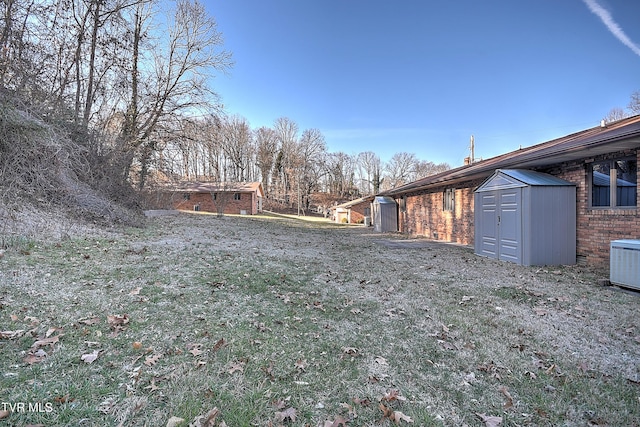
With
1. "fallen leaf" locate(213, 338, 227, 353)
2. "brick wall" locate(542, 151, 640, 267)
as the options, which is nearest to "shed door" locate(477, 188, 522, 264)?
"brick wall" locate(542, 151, 640, 267)

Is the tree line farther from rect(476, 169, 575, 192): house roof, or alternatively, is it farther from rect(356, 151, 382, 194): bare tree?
rect(356, 151, 382, 194): bare tree

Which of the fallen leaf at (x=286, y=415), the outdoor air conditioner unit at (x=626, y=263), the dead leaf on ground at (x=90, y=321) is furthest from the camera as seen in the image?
the outdoor air conditioner unit at (x=626, y=263)

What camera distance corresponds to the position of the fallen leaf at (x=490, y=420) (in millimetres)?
2053

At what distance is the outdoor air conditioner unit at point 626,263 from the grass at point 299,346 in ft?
0.97

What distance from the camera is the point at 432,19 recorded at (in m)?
12.7

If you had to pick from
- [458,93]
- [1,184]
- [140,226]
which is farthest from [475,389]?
[458,93]

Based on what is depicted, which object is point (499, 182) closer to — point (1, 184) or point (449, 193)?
point (449, 193)

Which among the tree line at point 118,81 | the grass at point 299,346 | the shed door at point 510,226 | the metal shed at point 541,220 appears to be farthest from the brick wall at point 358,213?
the grass at point 299,346

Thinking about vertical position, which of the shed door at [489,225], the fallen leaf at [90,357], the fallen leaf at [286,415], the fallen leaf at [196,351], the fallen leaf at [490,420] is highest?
the shed door at [489,225]

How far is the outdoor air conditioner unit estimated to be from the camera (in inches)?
195

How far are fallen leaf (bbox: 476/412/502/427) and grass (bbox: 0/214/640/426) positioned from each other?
0.04 meters

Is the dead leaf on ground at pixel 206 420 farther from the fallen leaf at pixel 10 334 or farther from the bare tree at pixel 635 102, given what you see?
the bare tree at pixel 635 102

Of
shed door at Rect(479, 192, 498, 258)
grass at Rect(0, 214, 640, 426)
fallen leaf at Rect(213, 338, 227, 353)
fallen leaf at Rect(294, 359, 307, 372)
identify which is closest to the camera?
grass at Rect(0, 214, 640, 426)

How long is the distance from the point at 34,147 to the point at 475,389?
7.97 m
